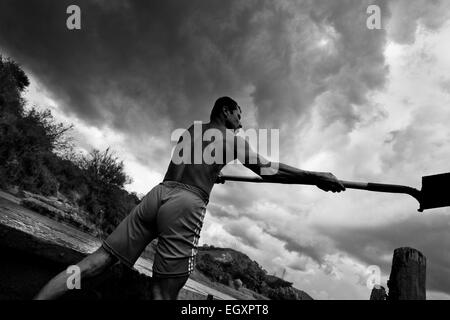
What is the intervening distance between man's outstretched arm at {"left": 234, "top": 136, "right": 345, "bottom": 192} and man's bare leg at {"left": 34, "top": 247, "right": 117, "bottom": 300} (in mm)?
1132

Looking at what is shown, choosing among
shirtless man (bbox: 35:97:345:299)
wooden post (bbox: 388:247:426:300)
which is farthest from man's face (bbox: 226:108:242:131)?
wooden post (bbox: 388:247:426:300)

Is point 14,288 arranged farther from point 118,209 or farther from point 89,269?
point 118,209

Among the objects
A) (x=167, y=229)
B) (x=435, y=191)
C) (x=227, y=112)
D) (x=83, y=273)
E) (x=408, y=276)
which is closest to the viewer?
(x=83, y=273)

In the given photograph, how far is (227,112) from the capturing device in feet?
8.27

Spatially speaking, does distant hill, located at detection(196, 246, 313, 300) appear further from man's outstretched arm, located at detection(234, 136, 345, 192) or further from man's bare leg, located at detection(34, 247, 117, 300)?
man's bare leg, located at detection(34, 247, 117, 300)

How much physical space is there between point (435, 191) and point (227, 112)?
1840 millimetres

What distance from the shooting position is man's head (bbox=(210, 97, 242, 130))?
2510 mm

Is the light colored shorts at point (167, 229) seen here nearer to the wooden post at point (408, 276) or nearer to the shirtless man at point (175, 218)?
the shirtless man at point (175, 218)

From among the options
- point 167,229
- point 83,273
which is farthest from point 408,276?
point 83,273

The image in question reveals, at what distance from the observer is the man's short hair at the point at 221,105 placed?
2.52 metres

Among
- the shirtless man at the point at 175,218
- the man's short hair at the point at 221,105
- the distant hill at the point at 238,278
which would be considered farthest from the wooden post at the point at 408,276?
the distant hill at the point at 238,278

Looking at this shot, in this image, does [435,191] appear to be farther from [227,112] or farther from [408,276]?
[227,112]
